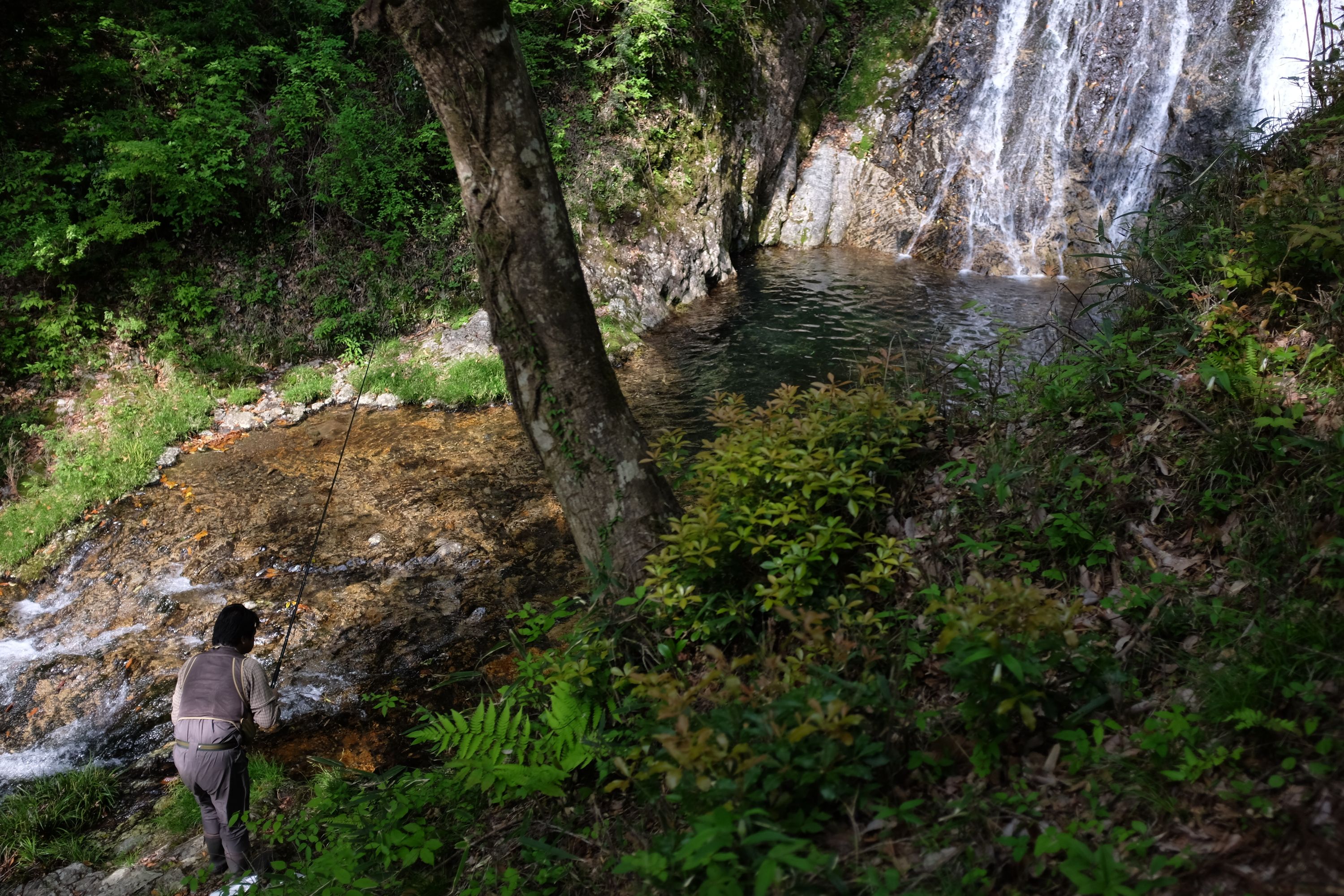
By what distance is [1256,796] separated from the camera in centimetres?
188

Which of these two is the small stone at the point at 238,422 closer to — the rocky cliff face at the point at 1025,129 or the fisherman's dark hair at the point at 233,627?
the fisherman's dark hair at the point at 233,627

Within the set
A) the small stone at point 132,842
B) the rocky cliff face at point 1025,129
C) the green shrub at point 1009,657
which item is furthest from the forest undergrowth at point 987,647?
the rocky cliff face at point 1025,129

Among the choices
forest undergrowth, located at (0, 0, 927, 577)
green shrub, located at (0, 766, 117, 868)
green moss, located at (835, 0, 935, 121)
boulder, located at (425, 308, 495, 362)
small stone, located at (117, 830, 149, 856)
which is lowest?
small stone, located at (117, 830, 149, 856)

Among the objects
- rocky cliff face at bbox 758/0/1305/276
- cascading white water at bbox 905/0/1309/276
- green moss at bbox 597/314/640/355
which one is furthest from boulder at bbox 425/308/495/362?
cascading white water at bbox 905/0/1309/276

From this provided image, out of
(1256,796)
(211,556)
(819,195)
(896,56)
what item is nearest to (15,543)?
(211,556)

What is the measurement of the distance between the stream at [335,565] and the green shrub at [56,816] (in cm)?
28

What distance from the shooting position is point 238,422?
9.41 meters

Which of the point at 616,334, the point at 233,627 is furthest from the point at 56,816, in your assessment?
the point at 616,334

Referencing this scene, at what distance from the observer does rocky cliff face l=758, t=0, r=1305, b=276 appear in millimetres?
12656

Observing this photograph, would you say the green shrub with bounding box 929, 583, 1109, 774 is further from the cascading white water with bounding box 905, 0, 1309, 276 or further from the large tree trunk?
the cascading white water with bounding box 905, 0, 1309, 276

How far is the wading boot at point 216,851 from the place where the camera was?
4.14m

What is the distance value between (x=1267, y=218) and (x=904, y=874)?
3683 millimetres

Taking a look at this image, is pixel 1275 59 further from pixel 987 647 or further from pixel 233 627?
pixel 233 627

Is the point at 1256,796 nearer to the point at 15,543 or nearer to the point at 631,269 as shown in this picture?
the point at 15,543
